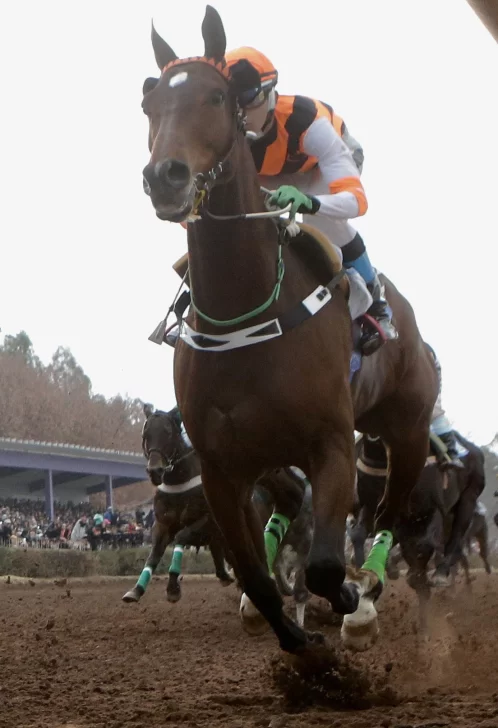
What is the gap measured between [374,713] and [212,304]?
1767 mm

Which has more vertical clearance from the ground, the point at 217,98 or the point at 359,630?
the point at 217,98

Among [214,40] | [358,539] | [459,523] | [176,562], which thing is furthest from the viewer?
[459,523]

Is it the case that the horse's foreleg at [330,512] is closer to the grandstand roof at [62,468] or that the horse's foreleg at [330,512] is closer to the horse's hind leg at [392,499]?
the horse's hind leg at [392,499]

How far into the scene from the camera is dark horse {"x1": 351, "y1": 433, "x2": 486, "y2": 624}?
7.62 m

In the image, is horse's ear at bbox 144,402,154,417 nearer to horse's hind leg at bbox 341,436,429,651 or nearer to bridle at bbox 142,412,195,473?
bridle at bbox 142,412,195,473

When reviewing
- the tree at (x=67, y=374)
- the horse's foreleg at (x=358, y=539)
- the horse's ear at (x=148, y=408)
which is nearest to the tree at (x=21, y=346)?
the tree at (x=67, y=374)

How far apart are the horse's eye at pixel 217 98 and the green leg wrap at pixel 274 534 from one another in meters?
2.27

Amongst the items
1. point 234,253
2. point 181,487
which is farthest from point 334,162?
point 181,487

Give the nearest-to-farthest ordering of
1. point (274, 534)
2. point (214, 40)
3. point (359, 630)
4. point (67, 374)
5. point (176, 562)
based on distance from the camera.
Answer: point (214, 40) < point (359, 630) < point (274, 534) < point (176, 562) < point (67, 374)

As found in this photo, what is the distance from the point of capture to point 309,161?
15.6 feet

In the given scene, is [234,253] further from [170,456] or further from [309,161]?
[170,456]

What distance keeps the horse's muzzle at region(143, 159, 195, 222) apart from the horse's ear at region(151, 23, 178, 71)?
0.80 meters

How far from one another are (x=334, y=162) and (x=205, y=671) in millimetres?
2977

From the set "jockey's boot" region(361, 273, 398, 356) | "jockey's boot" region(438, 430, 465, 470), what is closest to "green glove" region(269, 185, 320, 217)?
"jockey's boot" region(361, 273, 398, 356)
